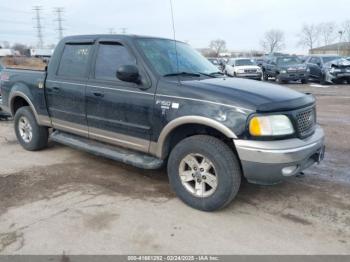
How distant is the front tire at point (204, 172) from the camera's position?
3695mm

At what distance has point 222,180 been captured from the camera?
3.71 m

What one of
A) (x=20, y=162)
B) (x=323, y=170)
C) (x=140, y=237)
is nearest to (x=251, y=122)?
(x=140, y=237)

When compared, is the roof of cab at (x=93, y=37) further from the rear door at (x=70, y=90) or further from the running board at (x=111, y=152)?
the running board at (x=111, y=152)

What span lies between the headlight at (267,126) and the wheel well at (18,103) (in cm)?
448

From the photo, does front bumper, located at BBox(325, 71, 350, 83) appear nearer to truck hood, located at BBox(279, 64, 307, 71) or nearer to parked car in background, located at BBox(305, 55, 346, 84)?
parked car in background, located at BBox(305, 55, 346, 84)

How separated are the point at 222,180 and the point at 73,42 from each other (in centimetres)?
320

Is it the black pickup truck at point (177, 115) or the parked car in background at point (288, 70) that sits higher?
the parked car in background at point (288, 70)

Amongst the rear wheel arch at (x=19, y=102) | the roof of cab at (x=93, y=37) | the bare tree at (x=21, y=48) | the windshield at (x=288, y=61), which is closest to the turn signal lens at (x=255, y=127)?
the roof of cab at (x=93, y=37)

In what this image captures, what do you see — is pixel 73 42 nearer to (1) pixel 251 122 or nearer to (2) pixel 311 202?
(1) pixel 251 122

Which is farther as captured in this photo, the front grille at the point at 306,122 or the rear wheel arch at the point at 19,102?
the rear wheel arch at the point at 19,102

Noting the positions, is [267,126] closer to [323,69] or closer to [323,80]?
[323,80]

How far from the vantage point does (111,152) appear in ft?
15.8

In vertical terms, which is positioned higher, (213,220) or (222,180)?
(222,180)

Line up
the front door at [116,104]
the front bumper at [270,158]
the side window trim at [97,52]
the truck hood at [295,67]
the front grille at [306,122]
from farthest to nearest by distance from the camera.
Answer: the truck hood at [295,67]
the side window trim at [97,52]
the front door at [116,104]
the front grille at [306,122]
the front bumper at [270,158]
